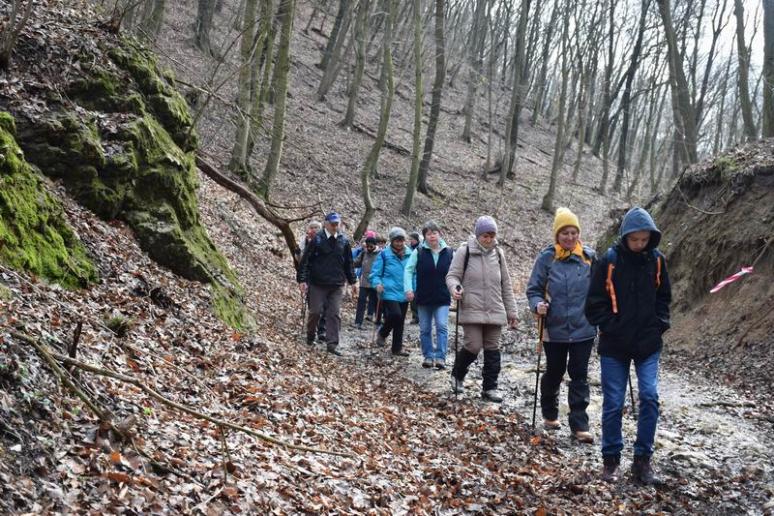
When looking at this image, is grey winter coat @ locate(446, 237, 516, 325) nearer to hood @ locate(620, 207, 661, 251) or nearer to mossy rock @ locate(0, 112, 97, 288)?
hood @ locate(620, 207, 661, 251)

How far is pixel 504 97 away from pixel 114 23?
148ft

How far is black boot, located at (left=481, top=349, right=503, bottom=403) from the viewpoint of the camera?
8109mm

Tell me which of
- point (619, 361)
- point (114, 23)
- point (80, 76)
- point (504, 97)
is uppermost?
point (504, 97)

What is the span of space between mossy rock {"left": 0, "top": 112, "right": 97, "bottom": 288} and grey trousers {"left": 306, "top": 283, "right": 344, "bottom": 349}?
442 cm

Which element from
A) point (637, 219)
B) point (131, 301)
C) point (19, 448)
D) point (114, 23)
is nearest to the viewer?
point (19, 448)

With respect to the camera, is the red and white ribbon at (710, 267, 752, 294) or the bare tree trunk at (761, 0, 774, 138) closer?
the red and white ribbon at (710, 267, 752, 294)

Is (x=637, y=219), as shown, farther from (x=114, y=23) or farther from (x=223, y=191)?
(x=223, y=191)

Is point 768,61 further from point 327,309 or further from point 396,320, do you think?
point 327,309

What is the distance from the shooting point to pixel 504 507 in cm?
503

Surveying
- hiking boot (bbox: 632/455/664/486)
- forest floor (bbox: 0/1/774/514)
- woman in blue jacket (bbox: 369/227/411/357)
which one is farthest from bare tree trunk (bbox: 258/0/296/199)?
hiking boot (bbox: 632/455/664/486)

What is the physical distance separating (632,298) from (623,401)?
0.92 m

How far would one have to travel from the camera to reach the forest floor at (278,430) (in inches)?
145

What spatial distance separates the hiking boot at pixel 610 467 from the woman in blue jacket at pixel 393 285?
5412mm

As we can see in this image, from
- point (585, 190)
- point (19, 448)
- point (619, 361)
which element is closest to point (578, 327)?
point (619, 361)
